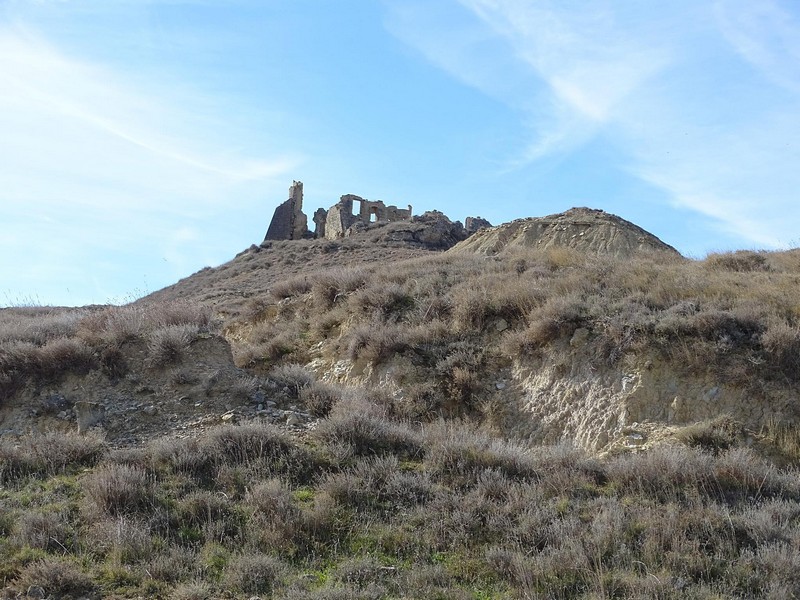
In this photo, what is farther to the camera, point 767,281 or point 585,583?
point 767,281

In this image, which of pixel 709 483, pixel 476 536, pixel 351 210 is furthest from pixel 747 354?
pixel 351 210

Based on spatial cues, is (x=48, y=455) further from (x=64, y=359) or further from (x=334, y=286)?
(x=334, y=286)

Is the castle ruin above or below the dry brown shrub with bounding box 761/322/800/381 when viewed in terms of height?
above

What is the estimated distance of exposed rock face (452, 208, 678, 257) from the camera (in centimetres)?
2488

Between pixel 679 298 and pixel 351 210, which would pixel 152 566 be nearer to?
pixel 679 298

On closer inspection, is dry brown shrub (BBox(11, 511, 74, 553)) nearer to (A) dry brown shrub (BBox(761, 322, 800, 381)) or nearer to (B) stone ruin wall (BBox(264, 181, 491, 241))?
(A) dry brown shrub (BBox(761, 322, 800, 381))

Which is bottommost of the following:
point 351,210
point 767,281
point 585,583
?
point 585,583

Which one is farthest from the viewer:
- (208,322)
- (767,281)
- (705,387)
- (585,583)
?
(767,281)

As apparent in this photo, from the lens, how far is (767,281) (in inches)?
521

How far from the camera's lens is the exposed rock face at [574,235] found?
81.6 feet

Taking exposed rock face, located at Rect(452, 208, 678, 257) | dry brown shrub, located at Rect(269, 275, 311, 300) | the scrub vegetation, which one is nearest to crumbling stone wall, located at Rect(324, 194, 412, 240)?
exposed rock face, located at Rect(452, 208, 678, 257)

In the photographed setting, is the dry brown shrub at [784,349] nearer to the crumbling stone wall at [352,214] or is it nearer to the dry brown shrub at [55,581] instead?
the dry brown shrub at [55,581]

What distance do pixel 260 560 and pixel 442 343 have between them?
24.0 feet

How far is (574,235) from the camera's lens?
26.0 m
